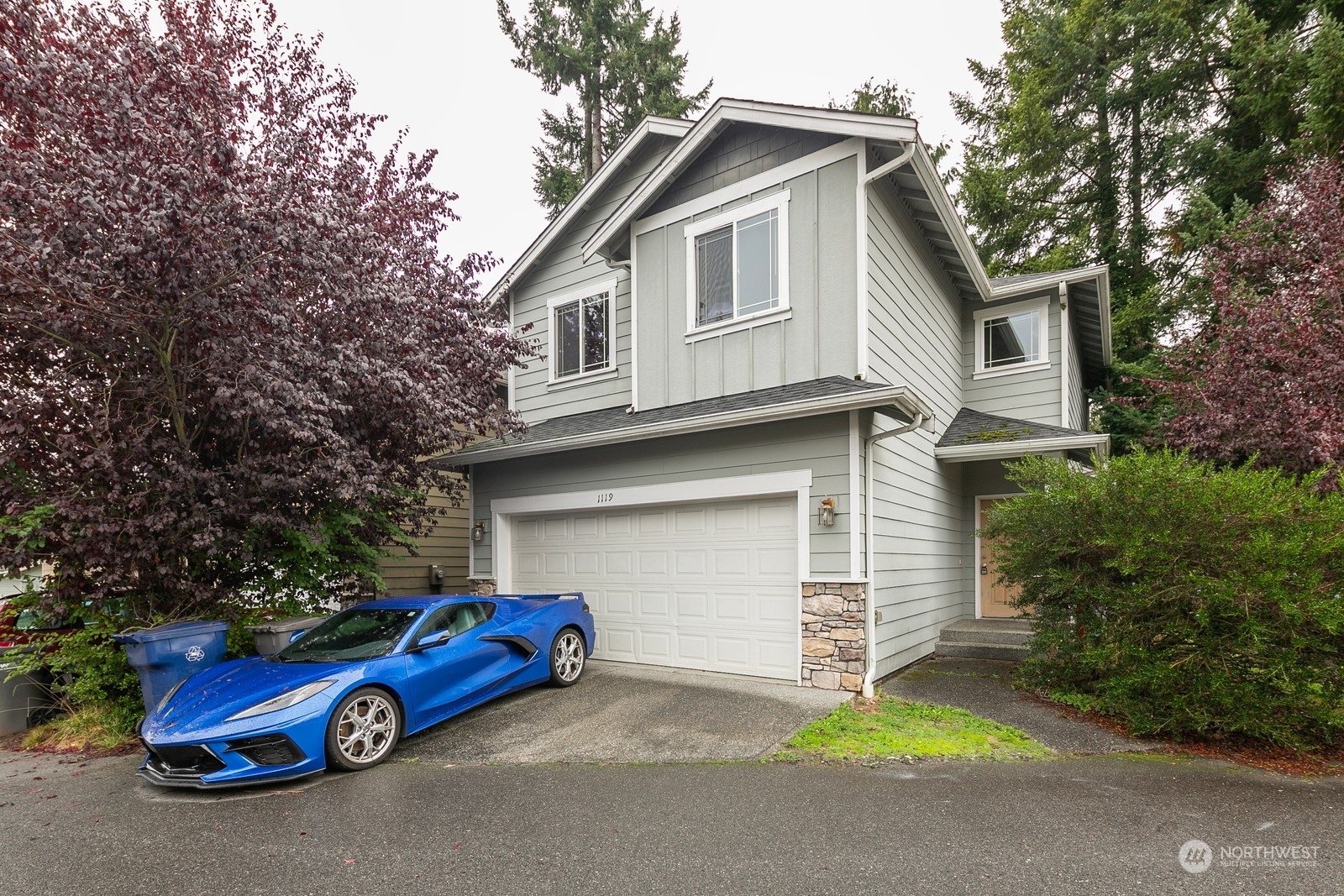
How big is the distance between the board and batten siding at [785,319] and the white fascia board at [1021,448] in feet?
9.97

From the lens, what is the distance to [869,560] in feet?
21.6

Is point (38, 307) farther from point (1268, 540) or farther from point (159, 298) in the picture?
point (1268, 540)

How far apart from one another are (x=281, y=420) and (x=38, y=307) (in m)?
2.05

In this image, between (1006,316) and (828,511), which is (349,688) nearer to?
(828,511)

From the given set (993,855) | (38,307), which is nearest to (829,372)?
(993,855)

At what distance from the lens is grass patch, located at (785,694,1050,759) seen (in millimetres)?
4941

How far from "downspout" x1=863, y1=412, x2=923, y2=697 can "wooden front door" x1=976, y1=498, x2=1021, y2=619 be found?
425 cm

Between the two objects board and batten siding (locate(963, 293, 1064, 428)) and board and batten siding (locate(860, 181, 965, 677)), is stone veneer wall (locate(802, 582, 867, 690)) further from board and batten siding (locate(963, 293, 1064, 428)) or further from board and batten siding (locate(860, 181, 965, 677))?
board and batten siding (locate(963, 293, 1064, 428))

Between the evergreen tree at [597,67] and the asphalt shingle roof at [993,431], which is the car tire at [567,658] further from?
the evergreen tree at [597,67]

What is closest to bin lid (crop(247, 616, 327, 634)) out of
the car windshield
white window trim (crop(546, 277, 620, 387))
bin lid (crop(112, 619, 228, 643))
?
bin lid (crop(112, 619, 228, 643))

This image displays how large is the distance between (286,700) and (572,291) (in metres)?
7.22

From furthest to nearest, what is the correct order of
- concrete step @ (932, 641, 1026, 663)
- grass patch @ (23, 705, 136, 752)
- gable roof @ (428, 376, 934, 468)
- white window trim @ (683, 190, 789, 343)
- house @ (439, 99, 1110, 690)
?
1. concrete step @ (932, 641, 1026, 663)
2. white window trim @ (683, 190, 789, 343)
3. house @ (439, 99, 1110, 690)
4. gable roof @ (428, 376, 934, 468)
5. grass patch @ (23, 705, 136, 752)

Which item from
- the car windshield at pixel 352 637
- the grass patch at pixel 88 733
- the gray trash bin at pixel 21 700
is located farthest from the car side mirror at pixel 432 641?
the gray trash bin at pixel 21 700

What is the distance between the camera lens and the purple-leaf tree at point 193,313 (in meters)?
5.17
